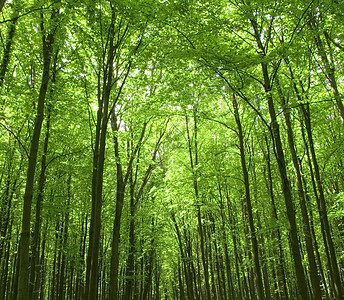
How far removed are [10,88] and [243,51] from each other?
6821 millimetres

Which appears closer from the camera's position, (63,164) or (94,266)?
(94,266)

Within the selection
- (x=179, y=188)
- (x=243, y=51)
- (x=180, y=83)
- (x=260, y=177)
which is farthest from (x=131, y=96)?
(x=260, y=177)

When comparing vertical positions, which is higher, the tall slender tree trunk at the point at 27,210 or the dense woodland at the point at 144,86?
the dense woodland at the point at 144,86

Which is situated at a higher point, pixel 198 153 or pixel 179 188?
pixel 198 153

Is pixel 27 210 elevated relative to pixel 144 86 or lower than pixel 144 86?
lower

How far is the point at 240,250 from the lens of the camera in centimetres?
2083

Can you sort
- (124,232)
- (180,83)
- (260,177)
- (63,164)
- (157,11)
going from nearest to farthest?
1. (157,11)
2. (180,83)
3. (63,164)
4. (124,232)
5. (260,177)

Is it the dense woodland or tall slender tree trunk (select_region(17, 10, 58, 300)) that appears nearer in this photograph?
tall slender tree trunk (select_region(17, 10, 58, 300))

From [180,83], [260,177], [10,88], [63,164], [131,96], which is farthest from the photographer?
[260,177]

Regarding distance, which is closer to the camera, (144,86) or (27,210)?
(27,210)

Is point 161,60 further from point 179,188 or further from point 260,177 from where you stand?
point 260,177

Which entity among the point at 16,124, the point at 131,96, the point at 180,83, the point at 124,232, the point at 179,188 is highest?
the point at 131,96

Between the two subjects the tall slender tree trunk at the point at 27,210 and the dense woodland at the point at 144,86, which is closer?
the tall slender tree trunk at the point at 27,210

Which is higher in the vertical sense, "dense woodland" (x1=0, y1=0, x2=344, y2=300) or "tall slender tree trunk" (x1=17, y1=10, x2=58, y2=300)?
"dense woodland" (x1=0, y1=0, x2=344, y2=300)
